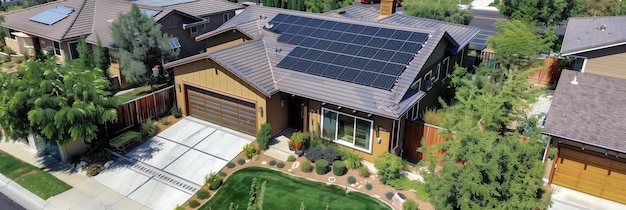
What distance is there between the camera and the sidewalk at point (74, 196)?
53.4 feet

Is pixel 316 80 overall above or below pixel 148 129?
above

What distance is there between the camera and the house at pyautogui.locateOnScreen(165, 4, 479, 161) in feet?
59.7

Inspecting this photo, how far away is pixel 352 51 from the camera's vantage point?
20.5 m

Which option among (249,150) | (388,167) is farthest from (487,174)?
(249,150)

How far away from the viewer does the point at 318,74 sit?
1966 cm

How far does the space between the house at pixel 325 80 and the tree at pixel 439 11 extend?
1213 centimetres

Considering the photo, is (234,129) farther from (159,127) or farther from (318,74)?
(318,74)

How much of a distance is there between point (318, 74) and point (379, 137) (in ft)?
13.7

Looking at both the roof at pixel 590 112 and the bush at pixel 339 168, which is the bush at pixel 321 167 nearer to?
the bush at pixel 339 168

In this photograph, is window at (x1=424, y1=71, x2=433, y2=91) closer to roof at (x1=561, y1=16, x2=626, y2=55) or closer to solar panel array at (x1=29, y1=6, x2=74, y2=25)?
roof at (x1=561, y1=16, x2=626, y2=55)

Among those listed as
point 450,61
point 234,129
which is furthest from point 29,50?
point 450,61

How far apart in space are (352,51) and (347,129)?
4092mm

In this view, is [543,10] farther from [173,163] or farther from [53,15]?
[53,15]

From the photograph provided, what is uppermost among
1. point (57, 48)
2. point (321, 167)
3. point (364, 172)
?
point (57, 48)
